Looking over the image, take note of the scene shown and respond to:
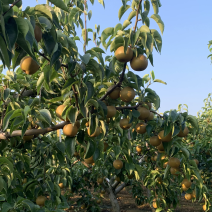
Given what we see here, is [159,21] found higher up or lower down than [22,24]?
higher up

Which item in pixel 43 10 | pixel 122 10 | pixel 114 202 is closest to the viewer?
pixel 43 10

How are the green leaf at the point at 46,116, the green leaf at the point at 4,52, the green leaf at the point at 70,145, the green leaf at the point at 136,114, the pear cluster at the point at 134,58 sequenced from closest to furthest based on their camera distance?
the green leaf at the point at 4,52 < the green leaf at the point at 46,116 < the pear cluster at the point at 134,58 < the green leaf at the point at 70,145 < the green leaf at the point at 136,114

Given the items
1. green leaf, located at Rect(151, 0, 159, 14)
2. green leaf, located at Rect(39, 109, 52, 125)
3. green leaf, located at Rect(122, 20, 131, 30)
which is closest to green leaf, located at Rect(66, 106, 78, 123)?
green leaf, located at Rect(39, 109, 52, 125)

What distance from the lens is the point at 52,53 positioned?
1.10 m

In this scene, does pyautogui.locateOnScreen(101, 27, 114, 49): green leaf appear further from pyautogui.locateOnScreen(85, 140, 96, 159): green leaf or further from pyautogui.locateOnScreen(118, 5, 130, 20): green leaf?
pyautogui.locateOnScreen(85, 140, 96, 159): green leaf

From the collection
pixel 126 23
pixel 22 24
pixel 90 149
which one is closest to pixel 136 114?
pixel 90 149

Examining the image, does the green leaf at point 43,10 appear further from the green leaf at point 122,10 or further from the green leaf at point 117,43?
the green leaf at point 122,10

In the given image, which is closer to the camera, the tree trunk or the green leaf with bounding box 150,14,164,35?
the green leaf with bounding box 150,14,164,35

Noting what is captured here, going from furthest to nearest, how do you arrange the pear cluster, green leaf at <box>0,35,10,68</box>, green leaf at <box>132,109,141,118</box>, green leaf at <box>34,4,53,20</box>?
green leaf at <box>132,109,141,118</box> < the pear cluster < green leaf at <box>34,4,53,20</box> < green leaf at <box>0,35,10,68</box>

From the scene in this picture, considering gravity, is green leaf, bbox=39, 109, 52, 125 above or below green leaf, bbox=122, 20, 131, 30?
below

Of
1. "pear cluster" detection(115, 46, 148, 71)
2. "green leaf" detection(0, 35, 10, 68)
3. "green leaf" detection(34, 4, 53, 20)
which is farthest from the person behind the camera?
"pear cluster" detection(115, 46, 148, 71)

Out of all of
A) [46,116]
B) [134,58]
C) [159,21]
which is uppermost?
[159,21]

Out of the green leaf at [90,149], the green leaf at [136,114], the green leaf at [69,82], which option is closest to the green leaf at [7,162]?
the green leaf at [90,149]

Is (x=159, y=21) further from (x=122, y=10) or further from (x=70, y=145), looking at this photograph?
(x=70, y=145)
